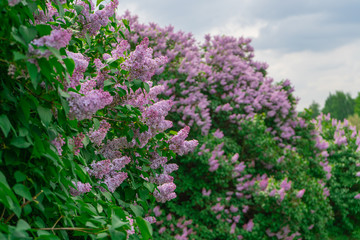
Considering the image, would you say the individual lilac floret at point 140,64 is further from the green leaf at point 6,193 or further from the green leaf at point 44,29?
the green leaf at point 6,193

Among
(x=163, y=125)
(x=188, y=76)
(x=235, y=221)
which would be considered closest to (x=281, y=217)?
(x=235, y=221)

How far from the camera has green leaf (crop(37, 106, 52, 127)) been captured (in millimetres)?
1912

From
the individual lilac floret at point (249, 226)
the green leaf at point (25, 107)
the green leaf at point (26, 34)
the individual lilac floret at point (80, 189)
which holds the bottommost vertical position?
the individual lilac floret at point (249, 226)

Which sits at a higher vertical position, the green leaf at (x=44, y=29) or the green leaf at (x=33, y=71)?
the green leaf at (x=44, y=29)

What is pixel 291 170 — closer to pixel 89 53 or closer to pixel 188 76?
pixel 188 76

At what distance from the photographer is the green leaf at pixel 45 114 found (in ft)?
6.27

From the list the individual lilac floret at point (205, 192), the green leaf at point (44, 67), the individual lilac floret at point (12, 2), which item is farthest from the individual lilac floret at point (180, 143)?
the individual lilac floret at point (205, 192)

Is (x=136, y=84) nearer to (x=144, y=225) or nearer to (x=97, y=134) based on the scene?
(x=97, y=134)

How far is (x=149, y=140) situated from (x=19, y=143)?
157 centimetres

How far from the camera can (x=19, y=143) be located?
191 cm

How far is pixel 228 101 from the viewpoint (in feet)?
32.1

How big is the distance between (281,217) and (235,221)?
3.35 ft

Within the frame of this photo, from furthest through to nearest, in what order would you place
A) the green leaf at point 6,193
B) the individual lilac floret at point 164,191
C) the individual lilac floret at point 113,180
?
1. the individual lilac floret at point 164,191
2. the individual lilac floret at point 113,180
3. the green leaf at point 6,193

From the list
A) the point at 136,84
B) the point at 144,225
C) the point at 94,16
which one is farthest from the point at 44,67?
the point at 94,16
